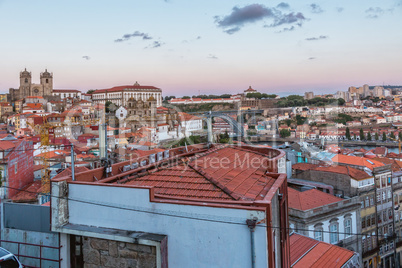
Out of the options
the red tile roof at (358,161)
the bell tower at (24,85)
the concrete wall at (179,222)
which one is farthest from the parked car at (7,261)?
the bell tower at (24,85)

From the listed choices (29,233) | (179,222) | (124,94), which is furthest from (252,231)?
(124,94)

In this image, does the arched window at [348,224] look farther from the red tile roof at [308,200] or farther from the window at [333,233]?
the red tile roof at [308,200]

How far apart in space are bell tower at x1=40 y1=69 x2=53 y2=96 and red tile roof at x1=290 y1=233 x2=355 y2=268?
3083 inches

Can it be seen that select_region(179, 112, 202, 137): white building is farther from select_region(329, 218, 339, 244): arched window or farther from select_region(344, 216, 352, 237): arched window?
select_region(329, 218, 339, 244): arched window

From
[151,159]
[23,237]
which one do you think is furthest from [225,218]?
[23,237]

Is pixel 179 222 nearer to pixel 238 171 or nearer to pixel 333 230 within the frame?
pixel 238 171

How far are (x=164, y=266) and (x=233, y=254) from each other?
2.34 ft

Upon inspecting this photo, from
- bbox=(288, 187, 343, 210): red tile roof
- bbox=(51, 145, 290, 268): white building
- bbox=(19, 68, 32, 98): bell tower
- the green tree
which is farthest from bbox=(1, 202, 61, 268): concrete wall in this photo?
bbox=(19, 68, 32, 98): bell tower

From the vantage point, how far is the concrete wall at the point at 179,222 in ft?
9.03

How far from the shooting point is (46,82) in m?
74.8

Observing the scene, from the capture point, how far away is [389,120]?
7775cm

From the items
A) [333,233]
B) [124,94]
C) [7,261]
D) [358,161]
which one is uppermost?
[124,94]

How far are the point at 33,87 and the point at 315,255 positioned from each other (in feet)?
265

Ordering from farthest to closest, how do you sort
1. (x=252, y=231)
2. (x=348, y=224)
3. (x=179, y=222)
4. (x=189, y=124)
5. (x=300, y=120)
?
(x=300, y=120) < (x=189, y=124) < (x=348, y=224) < (x=179, y=222) < (x=252, y=231)
